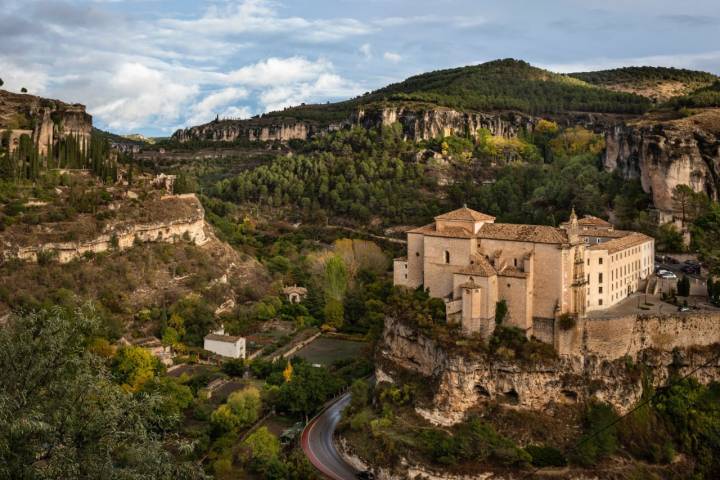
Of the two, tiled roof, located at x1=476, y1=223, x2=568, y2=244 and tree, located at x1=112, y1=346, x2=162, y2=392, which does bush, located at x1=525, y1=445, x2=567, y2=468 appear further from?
tree, located at x1=112, y1=346, x2=162, y2=392

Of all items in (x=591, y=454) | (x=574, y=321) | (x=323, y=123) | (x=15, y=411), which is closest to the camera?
(x=15, y=411)

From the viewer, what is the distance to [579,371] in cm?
3350

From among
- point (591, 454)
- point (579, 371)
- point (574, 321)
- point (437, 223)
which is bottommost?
point (591, 454)

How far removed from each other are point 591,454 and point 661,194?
81.2ft

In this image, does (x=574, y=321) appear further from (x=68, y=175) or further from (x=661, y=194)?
(x=68, y=175)

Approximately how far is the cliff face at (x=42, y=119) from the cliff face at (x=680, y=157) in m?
44.5

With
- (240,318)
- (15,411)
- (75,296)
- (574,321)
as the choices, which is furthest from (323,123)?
(15,411)

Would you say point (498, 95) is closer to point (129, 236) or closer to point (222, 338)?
point (129, 236)

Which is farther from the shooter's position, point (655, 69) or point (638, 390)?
point (655, 69)

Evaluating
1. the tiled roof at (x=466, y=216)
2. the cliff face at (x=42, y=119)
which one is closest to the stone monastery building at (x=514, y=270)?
the tiled roof at (x=466, y=216)

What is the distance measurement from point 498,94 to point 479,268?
3314 inches

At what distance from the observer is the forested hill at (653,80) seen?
378 ft

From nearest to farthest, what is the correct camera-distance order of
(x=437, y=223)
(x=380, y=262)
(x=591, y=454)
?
1. (x=591, y=454)
2. (x=437, y=223)
3. (x=380, y=262)

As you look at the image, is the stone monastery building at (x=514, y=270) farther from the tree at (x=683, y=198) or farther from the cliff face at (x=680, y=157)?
the cliff face at (x=680, y=157)
